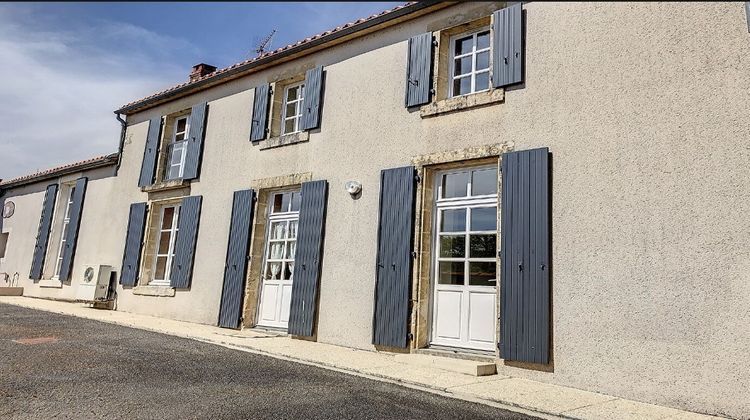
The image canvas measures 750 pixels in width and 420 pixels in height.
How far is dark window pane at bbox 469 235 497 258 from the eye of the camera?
5.94m

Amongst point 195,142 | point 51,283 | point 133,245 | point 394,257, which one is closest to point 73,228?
point 51,283

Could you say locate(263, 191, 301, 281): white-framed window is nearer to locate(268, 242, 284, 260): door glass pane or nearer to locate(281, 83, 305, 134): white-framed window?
locate(268, 242, 284, 260): door glass pane

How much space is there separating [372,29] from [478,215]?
3.42m

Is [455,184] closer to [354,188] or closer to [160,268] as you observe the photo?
[354,188]

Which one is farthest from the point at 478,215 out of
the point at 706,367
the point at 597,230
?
the point at 706,367

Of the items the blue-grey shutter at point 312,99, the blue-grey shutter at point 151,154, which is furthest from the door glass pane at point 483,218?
the blue-grey shutter at point 151,154

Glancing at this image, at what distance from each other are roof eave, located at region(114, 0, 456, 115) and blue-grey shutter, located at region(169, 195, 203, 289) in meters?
2.45

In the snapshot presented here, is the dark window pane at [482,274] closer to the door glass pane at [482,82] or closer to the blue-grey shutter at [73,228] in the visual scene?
the door glass pane at [482,82]

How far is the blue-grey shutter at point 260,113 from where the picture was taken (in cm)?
887

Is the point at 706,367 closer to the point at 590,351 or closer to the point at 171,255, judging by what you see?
the point at 590,351

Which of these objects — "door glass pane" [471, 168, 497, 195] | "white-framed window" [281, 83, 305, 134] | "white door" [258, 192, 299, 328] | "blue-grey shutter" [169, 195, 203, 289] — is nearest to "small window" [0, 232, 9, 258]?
"blue-grey shutter" [169, 195, 203, 289]

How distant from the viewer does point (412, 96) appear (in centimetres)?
678

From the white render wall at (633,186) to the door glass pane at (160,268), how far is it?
5.24 m

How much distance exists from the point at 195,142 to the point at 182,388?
22.6 ft
